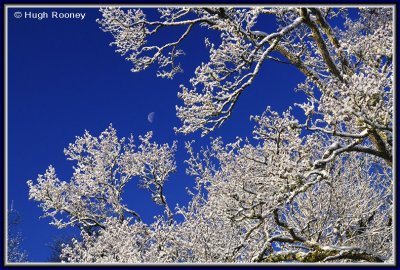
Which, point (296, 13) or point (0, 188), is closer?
point (0, 188)

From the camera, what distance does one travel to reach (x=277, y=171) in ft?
26.7

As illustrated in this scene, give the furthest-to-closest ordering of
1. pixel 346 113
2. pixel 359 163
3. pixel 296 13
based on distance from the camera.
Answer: pixel 359 163
pixel 296 13
pixel 346 113

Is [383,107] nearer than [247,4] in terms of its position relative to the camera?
Yes

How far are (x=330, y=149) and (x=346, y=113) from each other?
3.34ft

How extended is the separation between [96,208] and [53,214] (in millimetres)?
1425

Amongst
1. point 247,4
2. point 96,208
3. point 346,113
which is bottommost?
point 346,113

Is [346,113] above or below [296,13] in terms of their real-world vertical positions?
below

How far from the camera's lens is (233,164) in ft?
49.2
